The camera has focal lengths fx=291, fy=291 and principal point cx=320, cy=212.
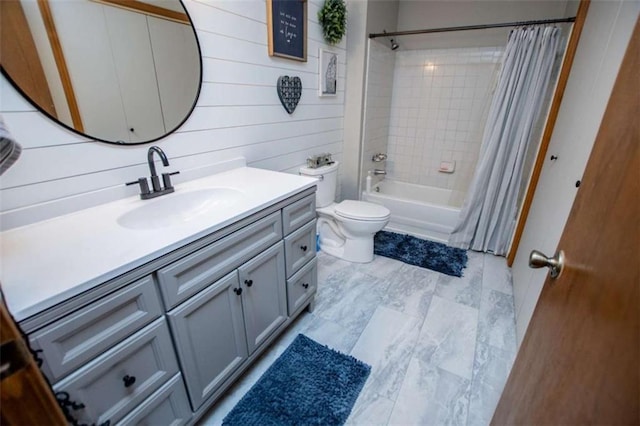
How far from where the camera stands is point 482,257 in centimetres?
251

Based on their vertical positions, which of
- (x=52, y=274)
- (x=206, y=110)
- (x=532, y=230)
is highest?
(x=206, y=110)

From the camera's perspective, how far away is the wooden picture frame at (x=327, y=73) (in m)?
2.23

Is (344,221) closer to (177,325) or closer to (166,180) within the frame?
(166,180)

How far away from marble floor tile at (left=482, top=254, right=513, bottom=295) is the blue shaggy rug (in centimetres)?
124

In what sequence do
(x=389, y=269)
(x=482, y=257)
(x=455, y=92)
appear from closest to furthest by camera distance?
(x=389, y=269)
(x=482, y=257)
(x=455, y=92)

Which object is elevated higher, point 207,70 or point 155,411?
point 207,70

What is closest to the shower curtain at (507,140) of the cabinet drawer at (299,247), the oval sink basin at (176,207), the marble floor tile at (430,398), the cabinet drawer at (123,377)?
the marble floor tile at (430,398)

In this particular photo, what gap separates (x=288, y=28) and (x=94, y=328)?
188 centimetres

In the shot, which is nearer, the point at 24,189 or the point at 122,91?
the point at 24,189

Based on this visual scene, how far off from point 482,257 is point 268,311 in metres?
1.98

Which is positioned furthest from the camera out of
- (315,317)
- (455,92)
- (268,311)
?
(455,92)

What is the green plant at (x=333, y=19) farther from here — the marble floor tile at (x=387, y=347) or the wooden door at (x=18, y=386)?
the wooden door at (x=18, y=386)

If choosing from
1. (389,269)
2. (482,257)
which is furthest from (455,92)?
(389,269)

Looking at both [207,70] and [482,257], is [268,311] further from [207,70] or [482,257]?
[482,257]
